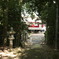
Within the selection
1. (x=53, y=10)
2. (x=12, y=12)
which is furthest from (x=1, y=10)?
(x=53, y=10)

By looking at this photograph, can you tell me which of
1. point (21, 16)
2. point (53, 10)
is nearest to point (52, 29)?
point (53, 10)

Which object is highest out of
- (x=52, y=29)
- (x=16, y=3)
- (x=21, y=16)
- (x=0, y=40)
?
(x=16, y=3)

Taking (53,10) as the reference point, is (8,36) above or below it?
below

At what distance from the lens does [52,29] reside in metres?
9.48

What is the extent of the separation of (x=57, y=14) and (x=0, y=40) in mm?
3916

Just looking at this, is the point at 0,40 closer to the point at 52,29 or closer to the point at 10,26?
the point at 10,26

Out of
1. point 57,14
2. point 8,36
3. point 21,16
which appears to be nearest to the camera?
point 57,14

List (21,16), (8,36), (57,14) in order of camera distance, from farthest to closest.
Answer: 1. (21,16)
2. (8,36)
3. (57,14)

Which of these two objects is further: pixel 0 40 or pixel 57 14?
pixel 0 40

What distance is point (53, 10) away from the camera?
28.8 ft

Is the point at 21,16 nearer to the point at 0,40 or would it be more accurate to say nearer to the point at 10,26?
the point at 10,26

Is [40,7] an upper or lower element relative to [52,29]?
upper

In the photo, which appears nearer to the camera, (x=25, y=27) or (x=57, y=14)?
(x=57, y=14)

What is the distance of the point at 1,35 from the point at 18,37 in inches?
42.3
